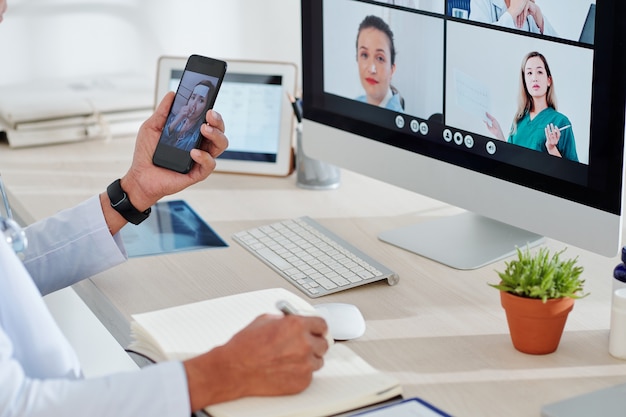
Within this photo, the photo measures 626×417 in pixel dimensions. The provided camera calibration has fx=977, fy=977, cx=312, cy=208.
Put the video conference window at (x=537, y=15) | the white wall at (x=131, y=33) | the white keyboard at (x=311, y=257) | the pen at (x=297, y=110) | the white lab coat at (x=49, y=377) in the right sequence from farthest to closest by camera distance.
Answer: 1. the white wall at (x=131, y=33)
2. the pen at (x=297, y=110)
3. the white keyboard at (x=311, y=257)
4. the video conference window at (x=537, y=15)
5. the white lab coat at (x=49, y=377)

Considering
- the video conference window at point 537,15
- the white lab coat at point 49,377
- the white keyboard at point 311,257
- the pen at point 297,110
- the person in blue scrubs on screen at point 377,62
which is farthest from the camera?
the pen at point 297,110

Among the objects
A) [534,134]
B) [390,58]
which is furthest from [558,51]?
[390,58]

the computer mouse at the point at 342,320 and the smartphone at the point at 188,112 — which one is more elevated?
the smartphone at the point at 188,112

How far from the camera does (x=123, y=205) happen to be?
4.86 feet

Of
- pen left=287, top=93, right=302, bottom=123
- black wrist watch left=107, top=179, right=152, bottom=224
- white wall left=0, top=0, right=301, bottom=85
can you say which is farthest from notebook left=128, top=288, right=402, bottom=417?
white wall left=0, top=0, right=301, bottom=85

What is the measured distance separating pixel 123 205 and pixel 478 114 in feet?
1.81

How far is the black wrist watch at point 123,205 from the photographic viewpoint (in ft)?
4.86

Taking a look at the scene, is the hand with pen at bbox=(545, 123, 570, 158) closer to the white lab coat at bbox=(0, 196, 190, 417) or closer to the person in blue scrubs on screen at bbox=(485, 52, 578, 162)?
the person in blue scrubs on screen at bbox=(485, 52, 578, 162)

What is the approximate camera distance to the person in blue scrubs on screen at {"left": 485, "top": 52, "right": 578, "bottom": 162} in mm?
1325

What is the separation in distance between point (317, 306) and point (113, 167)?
0.95m

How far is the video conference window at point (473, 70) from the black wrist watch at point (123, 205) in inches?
16.7

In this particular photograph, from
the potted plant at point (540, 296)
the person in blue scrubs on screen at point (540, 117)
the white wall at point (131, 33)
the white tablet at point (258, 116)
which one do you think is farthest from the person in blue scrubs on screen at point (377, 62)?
the white wall at point (131, 33)

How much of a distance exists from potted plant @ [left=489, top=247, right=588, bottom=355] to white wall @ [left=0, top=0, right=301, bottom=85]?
5.45 ft

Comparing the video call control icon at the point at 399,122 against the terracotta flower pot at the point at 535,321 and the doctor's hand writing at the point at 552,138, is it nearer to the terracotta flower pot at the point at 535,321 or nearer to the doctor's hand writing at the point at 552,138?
the doctor's hand writing at the point at 552,138
